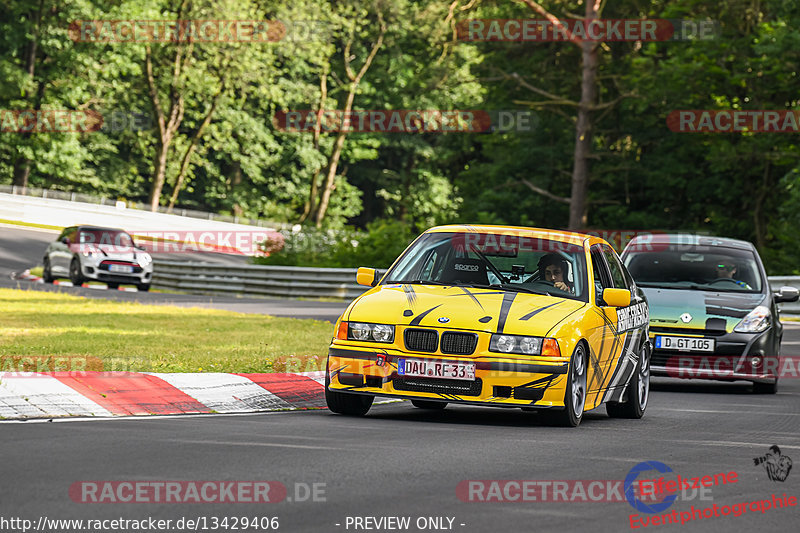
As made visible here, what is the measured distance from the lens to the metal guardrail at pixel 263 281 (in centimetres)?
3312

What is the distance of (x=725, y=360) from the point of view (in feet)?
46.5

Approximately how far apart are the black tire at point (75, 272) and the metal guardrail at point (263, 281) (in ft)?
10.6

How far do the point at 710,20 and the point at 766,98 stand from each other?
10.1 feet

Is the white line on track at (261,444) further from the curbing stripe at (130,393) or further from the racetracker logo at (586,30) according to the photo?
the racetracker logo at (586,30)

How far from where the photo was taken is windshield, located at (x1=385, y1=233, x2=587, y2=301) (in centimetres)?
1051

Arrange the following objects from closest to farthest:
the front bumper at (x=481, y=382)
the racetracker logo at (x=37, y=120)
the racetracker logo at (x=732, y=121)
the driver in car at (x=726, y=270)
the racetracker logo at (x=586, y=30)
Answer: the front bumper at (x=481, y=382) < the driver in car at (x=726, y=270) < the racetracker logo at (x=732, y=121) < the racetracker logo at (x=586, y=30) < the racetracker logo at (x=37, y=120)

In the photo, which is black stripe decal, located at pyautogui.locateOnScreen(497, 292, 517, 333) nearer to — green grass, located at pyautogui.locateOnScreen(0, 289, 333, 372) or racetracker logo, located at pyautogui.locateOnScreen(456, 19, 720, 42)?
green grass, located at pyautogui.locateOnScreen(0, 289, 333, 372)

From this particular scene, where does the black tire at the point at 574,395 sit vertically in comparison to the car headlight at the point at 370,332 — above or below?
below

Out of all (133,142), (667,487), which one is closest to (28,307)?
(667,487)

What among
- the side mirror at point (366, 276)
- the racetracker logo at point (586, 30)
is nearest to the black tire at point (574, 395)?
the side mirror at point (366, 276)

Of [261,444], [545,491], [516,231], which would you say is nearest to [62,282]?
[516,231]

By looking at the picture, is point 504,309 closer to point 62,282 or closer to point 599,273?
point 599,273

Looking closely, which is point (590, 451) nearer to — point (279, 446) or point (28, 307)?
point (279, 446)

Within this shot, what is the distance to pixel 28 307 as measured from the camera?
22.3m
